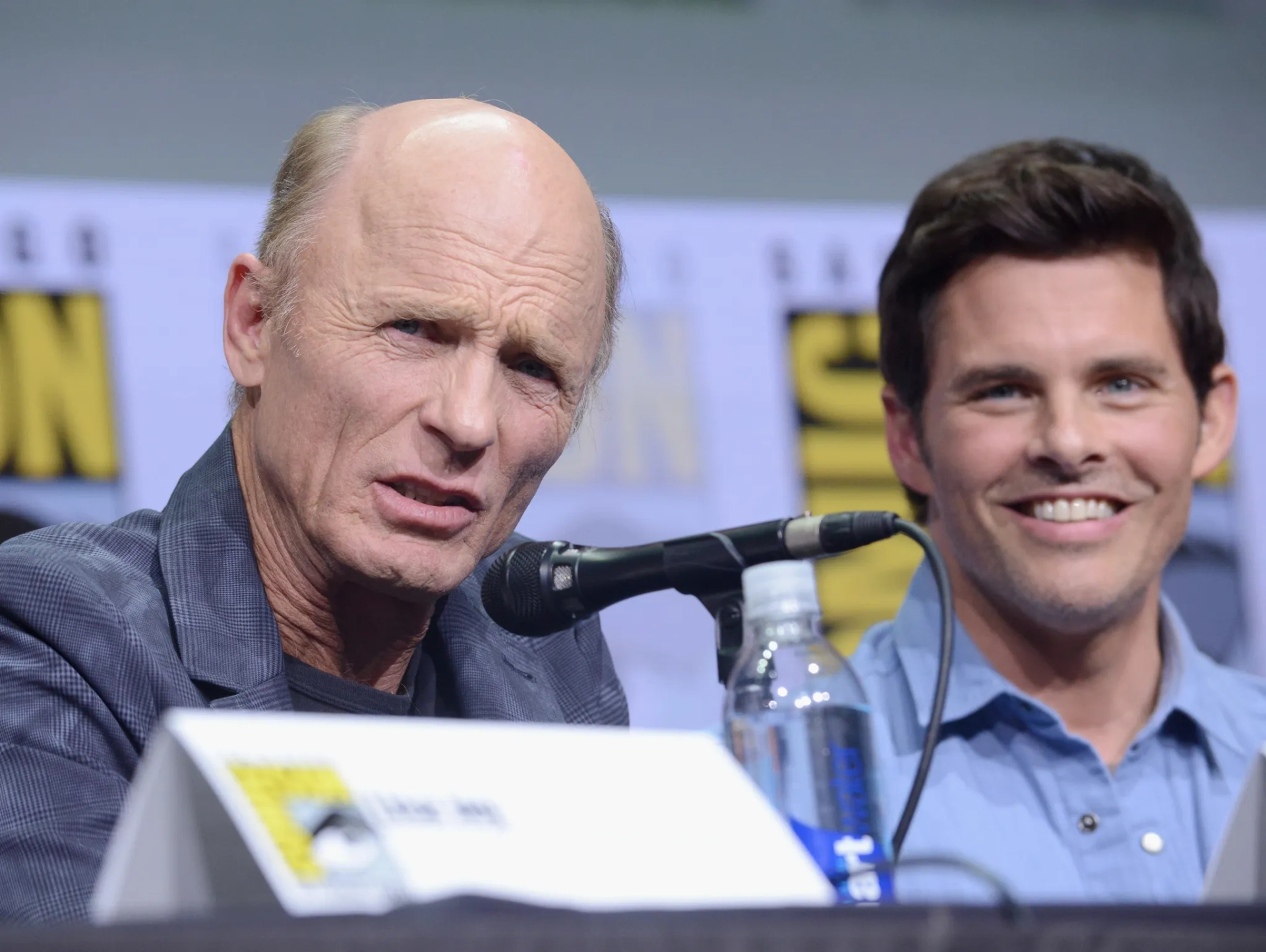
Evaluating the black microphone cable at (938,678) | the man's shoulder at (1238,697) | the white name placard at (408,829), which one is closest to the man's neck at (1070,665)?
the man's shoulder at (1238,697)

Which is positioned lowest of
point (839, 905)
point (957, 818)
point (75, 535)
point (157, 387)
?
point (957, 818)

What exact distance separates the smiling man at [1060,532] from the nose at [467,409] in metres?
0.78

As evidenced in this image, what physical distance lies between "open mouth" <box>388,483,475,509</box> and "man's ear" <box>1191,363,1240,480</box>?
1198mm

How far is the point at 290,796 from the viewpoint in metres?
0.63

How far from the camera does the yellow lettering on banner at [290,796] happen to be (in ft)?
1.99

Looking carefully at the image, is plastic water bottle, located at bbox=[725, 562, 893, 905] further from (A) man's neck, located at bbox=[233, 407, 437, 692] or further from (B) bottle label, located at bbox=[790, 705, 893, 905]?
(A) man's neck, located at bbox=[233, 407, 437, 692]

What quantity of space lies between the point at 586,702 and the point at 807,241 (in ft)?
4.58

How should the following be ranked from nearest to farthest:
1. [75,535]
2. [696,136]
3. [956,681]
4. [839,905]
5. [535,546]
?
1. [839,905]
2. [535,546]
3. [75,535]
4. [956,681]
5. [696,136]

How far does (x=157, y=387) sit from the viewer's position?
2.54 metres

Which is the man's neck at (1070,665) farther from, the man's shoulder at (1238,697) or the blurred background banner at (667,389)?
the blurred background banner at (667,389)

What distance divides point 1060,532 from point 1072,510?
0.12 feet

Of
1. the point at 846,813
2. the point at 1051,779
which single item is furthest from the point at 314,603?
the point at 1051,779

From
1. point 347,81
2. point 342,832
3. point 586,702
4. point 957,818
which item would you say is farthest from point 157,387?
point 342,832

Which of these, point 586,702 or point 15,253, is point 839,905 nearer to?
point 586,702
